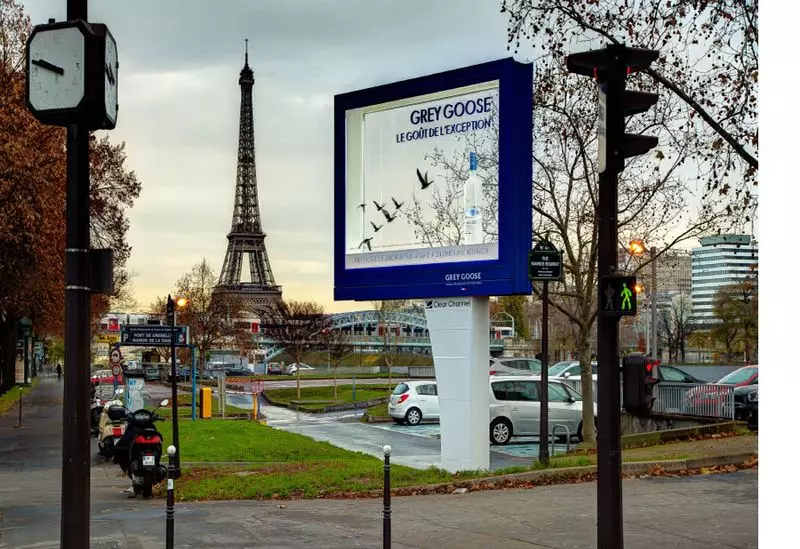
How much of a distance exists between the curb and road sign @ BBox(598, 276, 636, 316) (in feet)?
23.1

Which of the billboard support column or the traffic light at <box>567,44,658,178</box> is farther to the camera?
the billboard support column

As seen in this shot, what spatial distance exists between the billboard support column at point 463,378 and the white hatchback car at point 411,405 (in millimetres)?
16085

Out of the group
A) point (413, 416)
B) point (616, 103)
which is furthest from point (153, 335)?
point (616, 103)

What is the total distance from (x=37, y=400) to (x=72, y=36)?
48.3 m

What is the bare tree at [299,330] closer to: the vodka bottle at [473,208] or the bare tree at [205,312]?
the bare tree at [205,312]

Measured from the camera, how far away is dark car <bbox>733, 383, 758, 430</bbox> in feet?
87.2

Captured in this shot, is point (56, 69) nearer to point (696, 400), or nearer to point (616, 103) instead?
point (616, 103)

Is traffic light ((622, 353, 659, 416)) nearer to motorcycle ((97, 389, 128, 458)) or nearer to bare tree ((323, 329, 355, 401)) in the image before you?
motorcycle ((97, 389, 128, 458))

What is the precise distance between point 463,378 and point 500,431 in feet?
30.5

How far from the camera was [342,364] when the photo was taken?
102 metres

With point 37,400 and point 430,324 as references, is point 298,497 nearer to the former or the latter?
point 430,324

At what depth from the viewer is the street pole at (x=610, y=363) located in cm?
855

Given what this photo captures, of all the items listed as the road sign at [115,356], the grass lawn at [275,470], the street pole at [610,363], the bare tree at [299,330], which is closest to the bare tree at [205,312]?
the bare tree at [299,330]

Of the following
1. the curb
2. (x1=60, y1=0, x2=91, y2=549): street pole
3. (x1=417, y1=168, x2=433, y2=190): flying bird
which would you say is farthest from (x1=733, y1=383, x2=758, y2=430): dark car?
(x1=60, y1=0, x2=91, y2=549): street pole
